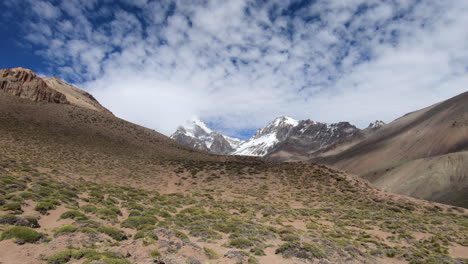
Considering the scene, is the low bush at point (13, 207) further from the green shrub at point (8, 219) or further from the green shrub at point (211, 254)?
the green shrub at point (211, 254)

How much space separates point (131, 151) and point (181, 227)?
46904 mm

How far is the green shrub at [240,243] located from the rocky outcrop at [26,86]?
85.3m

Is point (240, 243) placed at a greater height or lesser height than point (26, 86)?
lesser

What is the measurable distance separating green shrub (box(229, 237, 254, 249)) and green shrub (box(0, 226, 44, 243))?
10030 millimetres

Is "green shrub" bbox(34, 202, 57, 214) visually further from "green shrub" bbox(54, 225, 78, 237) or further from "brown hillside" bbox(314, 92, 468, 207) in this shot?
"brown hillside" bbox(314, 92, 468, 207)

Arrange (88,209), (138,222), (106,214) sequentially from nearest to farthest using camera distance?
(138,222), (106,214), (88,209)

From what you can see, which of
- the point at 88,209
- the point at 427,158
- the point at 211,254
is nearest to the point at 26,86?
the point at 88,209

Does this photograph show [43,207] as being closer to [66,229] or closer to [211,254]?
[66,229]

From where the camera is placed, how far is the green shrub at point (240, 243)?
1525cm

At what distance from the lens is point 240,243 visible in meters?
15.4

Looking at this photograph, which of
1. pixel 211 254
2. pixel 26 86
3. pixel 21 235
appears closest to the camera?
pixel 21 235

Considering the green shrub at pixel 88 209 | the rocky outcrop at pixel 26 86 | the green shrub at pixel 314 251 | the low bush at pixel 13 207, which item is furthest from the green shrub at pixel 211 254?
the rocky outcrop at pixel 26 86

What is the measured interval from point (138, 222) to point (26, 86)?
277ft

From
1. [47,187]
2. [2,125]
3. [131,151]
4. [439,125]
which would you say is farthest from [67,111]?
[439,125]
